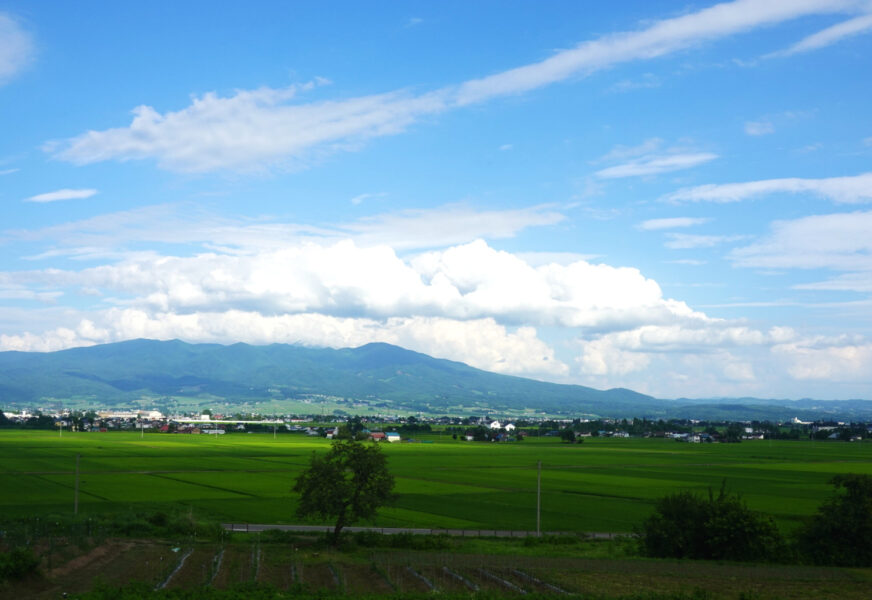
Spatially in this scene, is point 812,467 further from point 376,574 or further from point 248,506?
point 376,574

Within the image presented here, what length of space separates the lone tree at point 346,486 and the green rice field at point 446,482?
1038cm

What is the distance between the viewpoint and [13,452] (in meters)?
109

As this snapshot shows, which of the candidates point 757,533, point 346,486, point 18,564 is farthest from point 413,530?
point 18,564

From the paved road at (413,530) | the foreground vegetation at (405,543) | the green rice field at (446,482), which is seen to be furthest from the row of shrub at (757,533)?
Answer: the green rice field at (446,482)

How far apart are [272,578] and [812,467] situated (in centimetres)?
9270

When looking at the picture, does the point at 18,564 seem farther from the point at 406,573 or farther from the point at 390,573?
the point at 406,573

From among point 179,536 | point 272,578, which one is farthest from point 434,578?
point 179,536

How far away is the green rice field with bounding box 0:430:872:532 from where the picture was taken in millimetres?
57031

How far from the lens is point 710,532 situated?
133 feet

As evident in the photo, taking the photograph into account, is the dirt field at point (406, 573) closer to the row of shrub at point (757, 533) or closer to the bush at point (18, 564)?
the bush at point (18, 564)

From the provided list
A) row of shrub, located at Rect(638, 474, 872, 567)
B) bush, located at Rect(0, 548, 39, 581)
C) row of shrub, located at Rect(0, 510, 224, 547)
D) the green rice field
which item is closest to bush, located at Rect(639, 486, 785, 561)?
row of shrub, located at Rect(638, 474, 872, 567)

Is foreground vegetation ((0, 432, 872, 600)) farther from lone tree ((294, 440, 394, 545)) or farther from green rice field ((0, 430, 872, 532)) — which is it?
lone tree ((294, 440, 394, 545))

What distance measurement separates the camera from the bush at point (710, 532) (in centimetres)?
4022

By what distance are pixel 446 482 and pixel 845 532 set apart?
45.8 m
